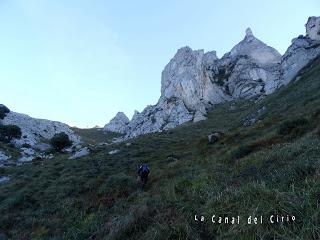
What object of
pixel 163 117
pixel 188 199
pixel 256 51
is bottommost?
pixel 188 199

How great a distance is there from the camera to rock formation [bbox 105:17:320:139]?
103500mm

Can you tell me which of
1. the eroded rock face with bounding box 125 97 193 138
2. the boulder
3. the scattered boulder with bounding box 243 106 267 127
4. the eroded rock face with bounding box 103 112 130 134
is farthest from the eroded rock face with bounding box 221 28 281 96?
the boulder

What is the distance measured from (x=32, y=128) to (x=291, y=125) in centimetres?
7478

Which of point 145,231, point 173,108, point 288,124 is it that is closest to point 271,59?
point 173,108

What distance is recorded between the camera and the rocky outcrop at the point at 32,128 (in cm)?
7036

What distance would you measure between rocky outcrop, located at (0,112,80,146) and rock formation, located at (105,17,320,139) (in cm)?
2637

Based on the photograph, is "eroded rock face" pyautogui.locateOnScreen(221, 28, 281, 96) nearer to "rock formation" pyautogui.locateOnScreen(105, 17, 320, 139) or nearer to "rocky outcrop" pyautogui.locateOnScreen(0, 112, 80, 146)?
"rock formation" pyautogui.locateOnScreen(105, 17, 320, 139)

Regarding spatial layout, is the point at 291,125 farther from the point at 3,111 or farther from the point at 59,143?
the point at 3,111

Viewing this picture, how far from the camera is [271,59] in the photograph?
166 m

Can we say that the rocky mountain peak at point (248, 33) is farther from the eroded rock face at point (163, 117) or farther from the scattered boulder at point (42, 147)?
the scattered boulder at point (42, 147)

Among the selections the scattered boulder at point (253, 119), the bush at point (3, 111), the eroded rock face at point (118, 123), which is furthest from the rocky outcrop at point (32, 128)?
the eroded rock face at point (118, 123)

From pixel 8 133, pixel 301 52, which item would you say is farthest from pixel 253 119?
pixel 301 52

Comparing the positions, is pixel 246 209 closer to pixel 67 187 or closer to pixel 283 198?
pixel 283 198

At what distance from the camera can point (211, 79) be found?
14462cm
